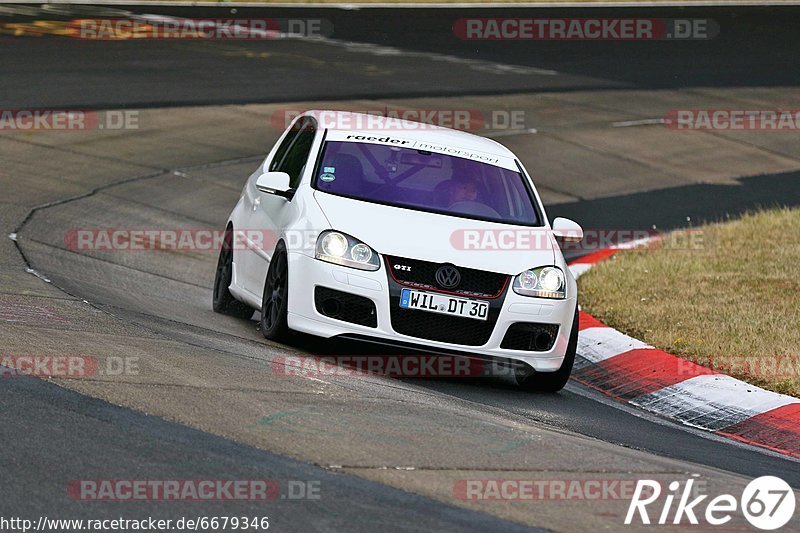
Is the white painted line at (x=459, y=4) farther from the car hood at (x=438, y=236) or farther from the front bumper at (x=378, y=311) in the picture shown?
the front bumper at (x=378, y=311)

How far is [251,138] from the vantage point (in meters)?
17.6

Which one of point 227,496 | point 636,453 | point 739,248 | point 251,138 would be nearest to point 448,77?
point 251,138

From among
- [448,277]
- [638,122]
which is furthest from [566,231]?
[638,122]

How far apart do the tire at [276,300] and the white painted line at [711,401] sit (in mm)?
2293

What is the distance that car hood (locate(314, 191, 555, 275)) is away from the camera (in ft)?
26.7

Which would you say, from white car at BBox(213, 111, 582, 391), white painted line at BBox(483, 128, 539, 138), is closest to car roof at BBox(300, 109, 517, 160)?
white car at BBox(213, 111, 582, 391)

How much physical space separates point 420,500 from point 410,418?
1327 mm

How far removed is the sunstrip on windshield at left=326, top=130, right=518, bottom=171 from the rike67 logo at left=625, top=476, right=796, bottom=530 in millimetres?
3982

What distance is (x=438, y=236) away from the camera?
27.3 ft

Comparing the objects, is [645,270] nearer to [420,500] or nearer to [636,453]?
[636,453]

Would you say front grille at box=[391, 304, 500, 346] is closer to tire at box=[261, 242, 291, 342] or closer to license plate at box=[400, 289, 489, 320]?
license plate at box=[400, 289, 489, 320]

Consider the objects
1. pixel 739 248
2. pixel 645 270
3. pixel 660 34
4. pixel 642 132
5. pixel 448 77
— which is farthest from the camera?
pixel 660 34

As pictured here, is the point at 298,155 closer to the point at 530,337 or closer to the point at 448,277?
the point at 448,277

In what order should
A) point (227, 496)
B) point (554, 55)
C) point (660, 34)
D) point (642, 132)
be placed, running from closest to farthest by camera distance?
1. point (227, 496)
2. point (642, 132)
3. point (554, 55)
4. point (660, 34)
